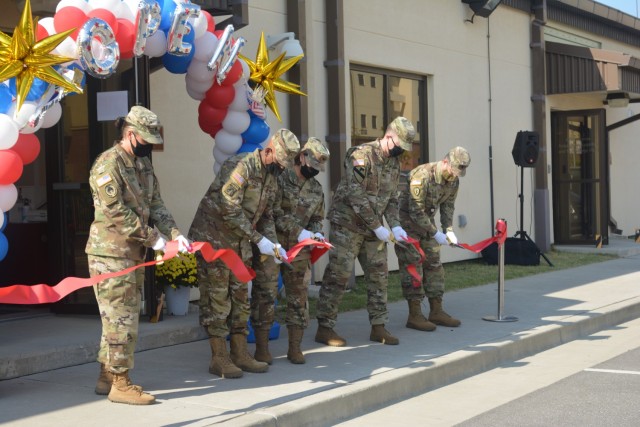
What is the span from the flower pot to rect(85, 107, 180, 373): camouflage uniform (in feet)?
9.50

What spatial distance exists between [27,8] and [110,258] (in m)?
1.74

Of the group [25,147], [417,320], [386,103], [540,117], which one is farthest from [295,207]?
[540,117]

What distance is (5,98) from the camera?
19.9ft

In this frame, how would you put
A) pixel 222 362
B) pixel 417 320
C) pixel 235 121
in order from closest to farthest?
pixel 222 362 < pixel 235 121 < pixel 417 320

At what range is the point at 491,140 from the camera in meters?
17.6

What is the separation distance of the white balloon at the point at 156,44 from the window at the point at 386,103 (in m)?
7.01

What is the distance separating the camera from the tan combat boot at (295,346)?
25.4 feet

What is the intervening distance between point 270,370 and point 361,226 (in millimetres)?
1799

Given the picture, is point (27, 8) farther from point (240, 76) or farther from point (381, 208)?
point (381, 208)

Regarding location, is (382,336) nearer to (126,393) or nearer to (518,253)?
(126,393)

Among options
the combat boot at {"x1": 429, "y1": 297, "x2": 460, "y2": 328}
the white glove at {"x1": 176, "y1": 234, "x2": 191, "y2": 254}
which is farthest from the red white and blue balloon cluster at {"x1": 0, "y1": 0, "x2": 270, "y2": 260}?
the combat boot at {"x1": 429, "y1": 297, "x2": 460, "y2": 328}

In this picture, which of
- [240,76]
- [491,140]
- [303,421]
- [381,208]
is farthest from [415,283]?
[491,140]

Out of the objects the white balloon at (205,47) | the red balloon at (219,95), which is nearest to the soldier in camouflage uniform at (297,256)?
the red balloon at (219,95)

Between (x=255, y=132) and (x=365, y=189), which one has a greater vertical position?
(x=255, y=132)
